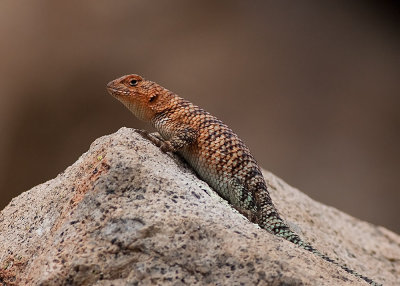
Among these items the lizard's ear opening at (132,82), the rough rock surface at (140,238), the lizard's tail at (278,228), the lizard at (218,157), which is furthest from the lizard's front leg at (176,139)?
the lizard's tail at (278,228)

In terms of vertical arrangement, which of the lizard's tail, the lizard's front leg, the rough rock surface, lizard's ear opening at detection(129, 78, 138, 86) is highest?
lizard's ear opening at detection(129, 78, 138, 86)

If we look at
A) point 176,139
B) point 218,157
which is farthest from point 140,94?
point 218,157

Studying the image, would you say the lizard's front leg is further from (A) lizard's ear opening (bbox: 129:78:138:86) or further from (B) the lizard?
(A) lizard's ear opening (bbox: 129:78:138:86)

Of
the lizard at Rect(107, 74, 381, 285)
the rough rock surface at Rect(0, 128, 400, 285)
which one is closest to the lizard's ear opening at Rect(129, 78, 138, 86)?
the lizard at Rect(107, 74, 381, 285)

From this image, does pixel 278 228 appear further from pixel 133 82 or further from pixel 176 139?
pixel 133 82

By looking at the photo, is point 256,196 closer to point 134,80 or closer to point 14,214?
point 134,80

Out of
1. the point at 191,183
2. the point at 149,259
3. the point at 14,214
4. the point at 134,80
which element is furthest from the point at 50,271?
the point at 134,80
